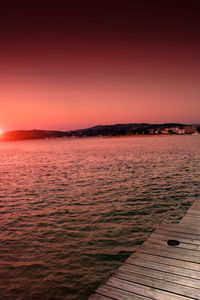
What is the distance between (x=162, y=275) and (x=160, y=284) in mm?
448

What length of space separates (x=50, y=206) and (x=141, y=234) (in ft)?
28.8

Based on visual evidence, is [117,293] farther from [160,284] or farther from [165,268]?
[165,268]

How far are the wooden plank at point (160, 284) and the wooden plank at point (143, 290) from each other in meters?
0.12

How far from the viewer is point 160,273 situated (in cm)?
653

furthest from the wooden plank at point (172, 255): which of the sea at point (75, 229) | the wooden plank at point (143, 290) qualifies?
the sea at point (75, 229)

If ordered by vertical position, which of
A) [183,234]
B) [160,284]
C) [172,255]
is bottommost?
[183,234]

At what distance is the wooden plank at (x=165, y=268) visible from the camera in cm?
637

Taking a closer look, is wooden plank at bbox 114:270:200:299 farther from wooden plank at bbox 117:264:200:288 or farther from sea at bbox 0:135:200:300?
sea at bbox 0:135:200:300

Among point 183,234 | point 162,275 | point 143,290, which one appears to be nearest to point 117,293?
point 143,290

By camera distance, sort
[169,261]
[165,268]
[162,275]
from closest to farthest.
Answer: [162,275]
[165,268]
[169,261]

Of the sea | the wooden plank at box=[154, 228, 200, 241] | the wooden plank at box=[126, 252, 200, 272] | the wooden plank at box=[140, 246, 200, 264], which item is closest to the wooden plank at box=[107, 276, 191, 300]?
the wooden plank at box=[126, 252, 200, 272]

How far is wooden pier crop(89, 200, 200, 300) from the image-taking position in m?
5.65

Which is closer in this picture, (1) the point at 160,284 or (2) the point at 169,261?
(1) the point at 160,284

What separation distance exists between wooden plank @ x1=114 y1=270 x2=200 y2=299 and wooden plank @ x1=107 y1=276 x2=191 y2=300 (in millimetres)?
118
